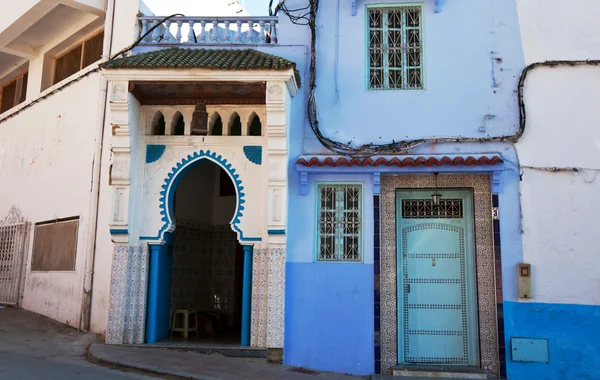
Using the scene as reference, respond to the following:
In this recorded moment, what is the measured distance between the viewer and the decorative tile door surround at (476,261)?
27.6ft

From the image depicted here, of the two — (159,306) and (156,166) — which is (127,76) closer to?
Result: (156,166)

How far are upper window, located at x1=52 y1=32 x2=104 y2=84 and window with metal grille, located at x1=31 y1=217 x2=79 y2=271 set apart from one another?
321 centimetres

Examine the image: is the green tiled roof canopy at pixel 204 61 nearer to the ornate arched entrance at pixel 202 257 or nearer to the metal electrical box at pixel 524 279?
the ornate arched entrance at pixel 202 257

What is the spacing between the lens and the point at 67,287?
10.3m

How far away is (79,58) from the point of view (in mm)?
12047

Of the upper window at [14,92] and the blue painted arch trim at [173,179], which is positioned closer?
the blue painted arch trim at [173,179]

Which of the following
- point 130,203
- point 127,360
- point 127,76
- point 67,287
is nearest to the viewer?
point 127,360

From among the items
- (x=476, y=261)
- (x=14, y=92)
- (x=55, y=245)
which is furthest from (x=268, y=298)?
(x=14, y=92)

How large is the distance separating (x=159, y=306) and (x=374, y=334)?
3355 mm

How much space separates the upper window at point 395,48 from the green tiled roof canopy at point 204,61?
4.33ft

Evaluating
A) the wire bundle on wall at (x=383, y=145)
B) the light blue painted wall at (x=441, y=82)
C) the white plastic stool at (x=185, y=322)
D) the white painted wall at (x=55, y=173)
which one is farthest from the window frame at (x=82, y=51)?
the white plastic stool at (x=185, y=322)

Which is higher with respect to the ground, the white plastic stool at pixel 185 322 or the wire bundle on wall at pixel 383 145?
the wire bundle on wall at pixel 383 145

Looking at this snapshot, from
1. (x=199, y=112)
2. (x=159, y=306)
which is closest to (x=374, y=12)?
(x=199, y=112)

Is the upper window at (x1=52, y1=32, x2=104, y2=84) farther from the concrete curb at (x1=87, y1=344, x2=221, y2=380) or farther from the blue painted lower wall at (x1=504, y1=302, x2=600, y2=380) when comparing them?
the blue painted lower wall at (x1=504, y1=302, x2=600, y2=380)
